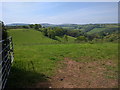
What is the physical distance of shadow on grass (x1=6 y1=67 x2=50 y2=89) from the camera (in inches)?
159

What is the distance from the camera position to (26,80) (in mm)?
4426

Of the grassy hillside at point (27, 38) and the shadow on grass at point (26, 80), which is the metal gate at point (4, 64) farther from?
the grassy hillside at point (27, 38)

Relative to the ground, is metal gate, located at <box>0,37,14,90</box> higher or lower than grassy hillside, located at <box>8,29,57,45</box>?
higher

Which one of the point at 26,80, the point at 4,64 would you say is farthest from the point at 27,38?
the point at 4,64

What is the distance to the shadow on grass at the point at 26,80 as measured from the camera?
4047 mm

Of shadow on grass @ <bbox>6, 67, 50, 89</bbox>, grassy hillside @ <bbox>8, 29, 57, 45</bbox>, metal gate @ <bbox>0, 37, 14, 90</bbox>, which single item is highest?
metal gate @ <bbox>0, 37, 14, 90</bbox>

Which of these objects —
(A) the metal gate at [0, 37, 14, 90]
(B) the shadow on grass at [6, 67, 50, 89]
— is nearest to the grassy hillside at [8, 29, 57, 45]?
(B) the shadow on grass at [6, 67, 50, 89]

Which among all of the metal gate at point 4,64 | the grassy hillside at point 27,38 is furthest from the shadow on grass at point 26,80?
the grassy hillside at point 27,38

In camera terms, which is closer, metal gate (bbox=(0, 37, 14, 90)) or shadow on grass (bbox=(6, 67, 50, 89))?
metal gate (bbox=(0, 37, 14, 90))

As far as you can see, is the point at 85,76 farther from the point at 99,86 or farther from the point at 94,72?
the point at 99,86

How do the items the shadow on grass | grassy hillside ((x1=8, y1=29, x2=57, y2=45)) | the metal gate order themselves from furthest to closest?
grassy hillside ((x1=8, y1=29, x2=57, y2=45)) < the shadow on grass < the metal gate

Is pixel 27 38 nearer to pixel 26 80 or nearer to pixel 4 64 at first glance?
pixel 26 80

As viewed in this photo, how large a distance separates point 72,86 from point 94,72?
1.62 metres

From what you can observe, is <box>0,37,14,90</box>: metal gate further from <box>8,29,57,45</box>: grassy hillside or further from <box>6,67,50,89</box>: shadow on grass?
<box>8,29,57,45</box>: grassy hillside
